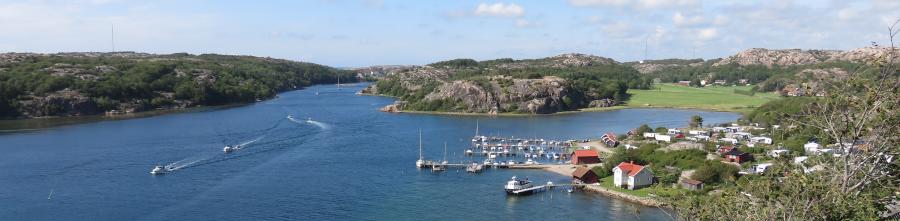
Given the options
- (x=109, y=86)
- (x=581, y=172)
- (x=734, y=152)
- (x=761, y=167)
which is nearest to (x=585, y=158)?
(x=581, y=172)

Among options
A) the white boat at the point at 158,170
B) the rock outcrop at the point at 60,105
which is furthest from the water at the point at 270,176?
the rock outcrop at the point at 60,105

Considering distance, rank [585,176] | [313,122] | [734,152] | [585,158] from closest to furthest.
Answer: [585,176], [734,152], [585,158], [313,122]

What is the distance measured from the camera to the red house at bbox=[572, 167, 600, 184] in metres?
30.4

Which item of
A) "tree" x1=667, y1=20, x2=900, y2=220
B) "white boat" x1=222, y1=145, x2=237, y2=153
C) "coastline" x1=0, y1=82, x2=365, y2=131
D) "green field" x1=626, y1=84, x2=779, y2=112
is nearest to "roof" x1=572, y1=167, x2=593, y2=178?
"tree" x1=667, y1=20, x2=900, y2=220

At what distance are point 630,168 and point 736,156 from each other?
6325 millimetres

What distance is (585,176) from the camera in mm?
30328

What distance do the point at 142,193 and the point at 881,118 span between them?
2737cm

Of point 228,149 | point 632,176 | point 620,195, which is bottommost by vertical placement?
point 620,195

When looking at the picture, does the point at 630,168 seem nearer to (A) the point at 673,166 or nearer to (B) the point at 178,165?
(A) the point at 673,166

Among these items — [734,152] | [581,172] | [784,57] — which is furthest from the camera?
[784,57]

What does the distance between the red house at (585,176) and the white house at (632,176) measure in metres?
1.23

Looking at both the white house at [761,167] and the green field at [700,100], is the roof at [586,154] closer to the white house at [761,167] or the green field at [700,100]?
the white house at [761,167]

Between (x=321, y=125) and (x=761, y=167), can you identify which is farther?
(x=321, y=125)

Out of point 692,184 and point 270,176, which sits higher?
point 692,184
